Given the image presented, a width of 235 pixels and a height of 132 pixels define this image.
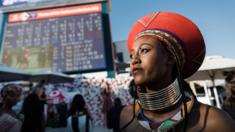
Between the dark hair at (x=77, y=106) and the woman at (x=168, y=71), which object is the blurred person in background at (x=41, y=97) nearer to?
the dark hair at (x=77, y=106)

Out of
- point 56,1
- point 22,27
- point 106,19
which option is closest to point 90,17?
point 106,19

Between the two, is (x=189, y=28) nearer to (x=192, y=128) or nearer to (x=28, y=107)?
(x=192, y=128)

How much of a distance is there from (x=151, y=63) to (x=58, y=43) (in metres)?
8.02

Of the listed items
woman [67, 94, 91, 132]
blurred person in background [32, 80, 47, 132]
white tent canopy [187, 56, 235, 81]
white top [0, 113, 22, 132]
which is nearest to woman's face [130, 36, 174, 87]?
white top [0, 113, 22, 132]

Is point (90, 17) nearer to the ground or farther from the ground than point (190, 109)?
farther from the ground

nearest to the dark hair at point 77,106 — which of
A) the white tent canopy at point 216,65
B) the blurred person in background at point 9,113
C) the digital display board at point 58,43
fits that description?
the blurred person in background at point 9,113

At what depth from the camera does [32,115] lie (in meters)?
2.80

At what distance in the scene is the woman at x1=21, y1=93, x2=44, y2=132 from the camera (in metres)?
2.74

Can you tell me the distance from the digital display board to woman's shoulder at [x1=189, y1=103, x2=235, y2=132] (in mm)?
7127

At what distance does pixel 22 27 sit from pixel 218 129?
9.40m

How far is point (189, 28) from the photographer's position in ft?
2.30

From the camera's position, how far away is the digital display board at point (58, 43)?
25.6 feet

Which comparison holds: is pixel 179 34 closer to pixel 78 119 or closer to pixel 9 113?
pixel 9 113

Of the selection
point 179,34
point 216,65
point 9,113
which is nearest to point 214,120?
point 179,34
